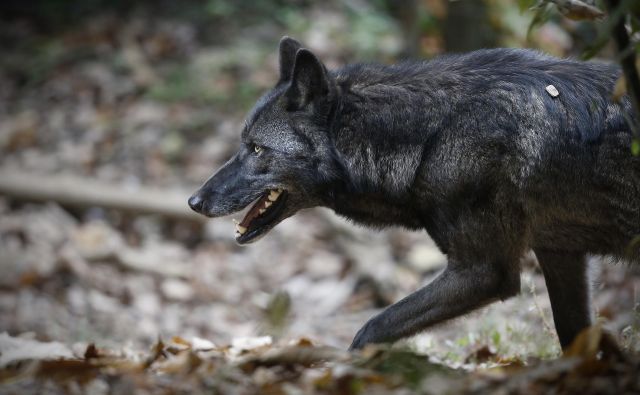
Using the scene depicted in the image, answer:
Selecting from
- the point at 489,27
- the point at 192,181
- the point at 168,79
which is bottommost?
the point at 192,181

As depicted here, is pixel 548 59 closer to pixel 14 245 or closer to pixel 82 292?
pixel 82 292

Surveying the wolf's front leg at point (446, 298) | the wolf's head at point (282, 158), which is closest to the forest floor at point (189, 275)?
the wolf's front leg at point (446, 298)

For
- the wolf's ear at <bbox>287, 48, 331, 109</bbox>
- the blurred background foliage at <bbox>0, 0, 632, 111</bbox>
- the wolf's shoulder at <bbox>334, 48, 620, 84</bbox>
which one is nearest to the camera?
the wolf's shoulder at <bbox>334, 48, 620, 84</bbox>

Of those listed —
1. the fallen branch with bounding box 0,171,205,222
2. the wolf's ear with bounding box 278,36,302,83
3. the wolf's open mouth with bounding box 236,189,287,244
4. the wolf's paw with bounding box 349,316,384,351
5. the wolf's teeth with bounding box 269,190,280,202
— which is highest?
the fallen branch with bounding box 0,171,205,222

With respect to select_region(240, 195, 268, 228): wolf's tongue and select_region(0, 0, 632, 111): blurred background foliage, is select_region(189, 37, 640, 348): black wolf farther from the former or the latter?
select_region(0, 0, 632, 111): blurred background foliage

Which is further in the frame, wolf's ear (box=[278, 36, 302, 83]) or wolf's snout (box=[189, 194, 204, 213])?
wolf's ear (box=[278, 36, 302, 83])

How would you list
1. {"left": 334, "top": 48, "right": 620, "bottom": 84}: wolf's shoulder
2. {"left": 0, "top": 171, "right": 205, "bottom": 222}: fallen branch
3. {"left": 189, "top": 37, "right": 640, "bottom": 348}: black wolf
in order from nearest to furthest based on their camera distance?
{"left": 189, "top": 37, "right": 640, "bottom": 348}: black wolf → {"left": 334, "top": 48, "right": 620, "bottom": 84}: wolf's shoulder → {"left": 0, "top": 171, "right": 205, "bottom": 222}: fallen branch

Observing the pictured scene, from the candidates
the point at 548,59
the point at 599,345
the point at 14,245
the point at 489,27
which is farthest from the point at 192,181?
the point at 599,345

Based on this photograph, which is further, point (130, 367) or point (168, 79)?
point (168, 79)

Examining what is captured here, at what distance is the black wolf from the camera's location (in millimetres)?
4645

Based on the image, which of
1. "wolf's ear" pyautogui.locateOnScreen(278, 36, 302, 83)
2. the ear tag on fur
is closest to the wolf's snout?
"wolf's ear" pyautogui.locateOnScreen(278, 36, 302, 83)

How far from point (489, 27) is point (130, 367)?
769cm

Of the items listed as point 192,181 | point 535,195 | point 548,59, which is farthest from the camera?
point 192,181

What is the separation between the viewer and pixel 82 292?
9.35 m
